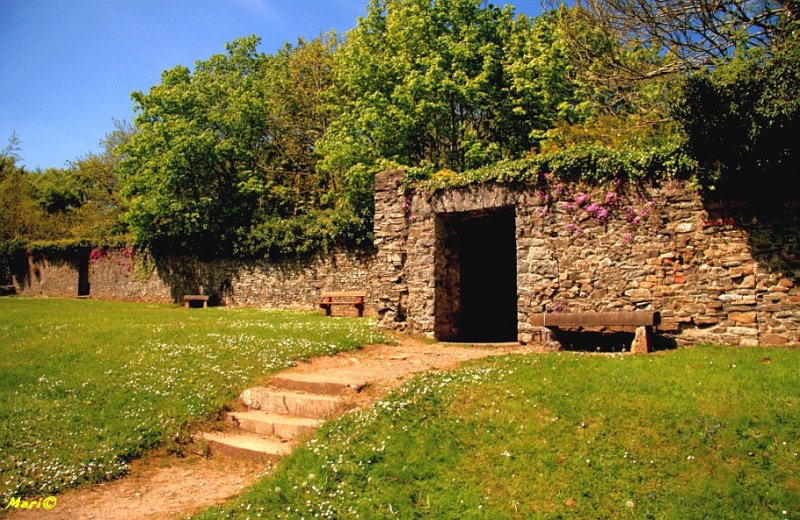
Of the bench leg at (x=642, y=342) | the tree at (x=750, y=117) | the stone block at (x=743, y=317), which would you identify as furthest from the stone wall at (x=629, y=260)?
the tree at (x=750, y=117)

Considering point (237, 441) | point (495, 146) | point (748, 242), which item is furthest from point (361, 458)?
point (495, 146)

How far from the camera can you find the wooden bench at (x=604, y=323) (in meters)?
10.9

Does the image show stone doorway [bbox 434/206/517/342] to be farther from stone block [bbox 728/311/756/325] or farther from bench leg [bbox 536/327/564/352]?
stone block [bbox 728/311/756/325]

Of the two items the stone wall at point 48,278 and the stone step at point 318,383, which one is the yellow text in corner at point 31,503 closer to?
the stone step at point 318,383

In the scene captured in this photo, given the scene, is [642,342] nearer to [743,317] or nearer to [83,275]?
[743,317]

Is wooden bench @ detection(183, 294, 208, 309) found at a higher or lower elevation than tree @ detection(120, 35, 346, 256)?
lower

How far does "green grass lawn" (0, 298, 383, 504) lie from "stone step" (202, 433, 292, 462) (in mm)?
642

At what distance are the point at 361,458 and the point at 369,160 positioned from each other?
19535 mm

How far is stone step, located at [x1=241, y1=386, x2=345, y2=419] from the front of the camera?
8.62 metres

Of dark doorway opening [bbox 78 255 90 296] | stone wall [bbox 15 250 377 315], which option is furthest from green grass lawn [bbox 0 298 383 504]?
dark doorway opening [bbox 78 255 90 296]

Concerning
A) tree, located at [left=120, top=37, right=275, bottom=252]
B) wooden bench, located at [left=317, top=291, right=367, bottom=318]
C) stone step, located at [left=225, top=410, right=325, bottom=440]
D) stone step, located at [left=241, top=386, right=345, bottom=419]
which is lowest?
stone step, located at [left=225, top=410, right=325, bottom=440]

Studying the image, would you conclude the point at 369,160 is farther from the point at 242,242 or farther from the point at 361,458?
the point at 361,458

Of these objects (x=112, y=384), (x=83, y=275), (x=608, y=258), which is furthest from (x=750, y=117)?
(x=83, y=275)

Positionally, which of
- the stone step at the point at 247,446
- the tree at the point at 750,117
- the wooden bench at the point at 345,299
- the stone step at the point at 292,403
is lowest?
the stone step at the point at 247,446
